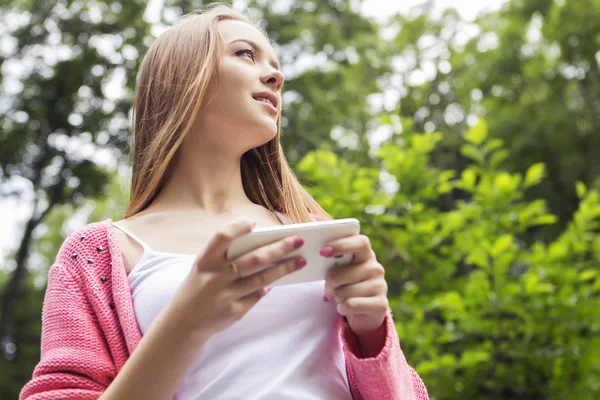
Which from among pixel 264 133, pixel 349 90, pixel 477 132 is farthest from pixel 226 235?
pixel 349 90

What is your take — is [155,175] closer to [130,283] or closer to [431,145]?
[130,283]

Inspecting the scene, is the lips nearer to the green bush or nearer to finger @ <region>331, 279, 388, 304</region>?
finger @ <region>331, 279, 388, 304</region>

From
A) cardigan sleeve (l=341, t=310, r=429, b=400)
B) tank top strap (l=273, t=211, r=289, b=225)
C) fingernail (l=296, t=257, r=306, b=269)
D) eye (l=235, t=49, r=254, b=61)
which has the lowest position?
cardigan sleeve (l=341, t=310, r=429, b=400)

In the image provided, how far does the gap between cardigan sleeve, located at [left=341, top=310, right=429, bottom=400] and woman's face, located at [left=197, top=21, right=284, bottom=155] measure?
489 mm

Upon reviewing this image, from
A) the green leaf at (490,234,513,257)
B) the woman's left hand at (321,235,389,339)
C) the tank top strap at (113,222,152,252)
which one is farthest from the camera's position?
the green leaf at (490,234,513,257)

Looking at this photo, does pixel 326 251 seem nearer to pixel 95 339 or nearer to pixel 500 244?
pixel 95 339

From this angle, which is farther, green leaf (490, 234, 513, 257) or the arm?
green leaf (490, 234, 513, 257)

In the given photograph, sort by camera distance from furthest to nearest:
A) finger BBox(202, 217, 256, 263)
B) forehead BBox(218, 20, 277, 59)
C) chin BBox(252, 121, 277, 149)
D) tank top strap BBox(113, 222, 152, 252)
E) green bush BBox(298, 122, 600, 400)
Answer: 1. green bush BBox(298, 122, 600, 400)
2. forehead BBox(218, 20, 277, 59)
3. chin BBox(252, 121, 277, 149)
4. tank top strap BBox(113, 222, 152, 252)
5. finger BBox(202, 217, 256, 263)

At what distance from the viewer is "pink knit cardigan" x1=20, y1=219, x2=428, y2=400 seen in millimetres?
1209

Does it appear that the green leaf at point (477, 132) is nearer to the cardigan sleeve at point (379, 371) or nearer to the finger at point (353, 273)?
the cardigan sleeve at point (379, 371)

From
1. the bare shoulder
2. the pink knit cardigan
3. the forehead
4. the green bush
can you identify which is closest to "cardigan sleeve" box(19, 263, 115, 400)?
the pink knit cardigan

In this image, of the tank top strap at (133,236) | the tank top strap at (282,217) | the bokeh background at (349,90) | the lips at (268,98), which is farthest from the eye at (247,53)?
the bokeh background at (349,90)

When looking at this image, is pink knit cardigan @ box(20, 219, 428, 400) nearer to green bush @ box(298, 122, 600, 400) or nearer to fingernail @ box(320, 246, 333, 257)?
fingernail @ box(320, 246, 333, 257)

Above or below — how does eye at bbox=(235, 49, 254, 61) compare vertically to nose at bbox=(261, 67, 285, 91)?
above
